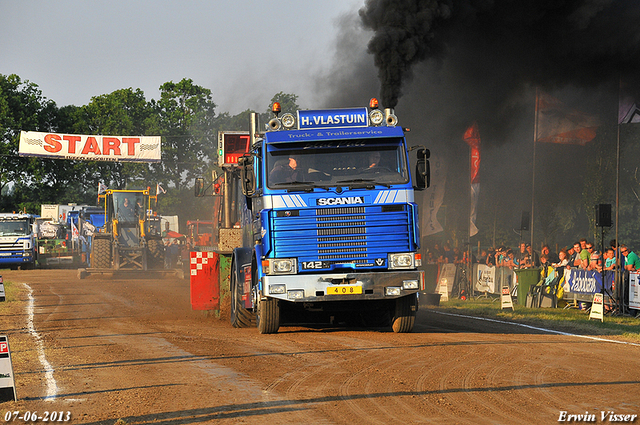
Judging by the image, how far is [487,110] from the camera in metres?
28.6

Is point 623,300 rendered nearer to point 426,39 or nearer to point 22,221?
point 426,39

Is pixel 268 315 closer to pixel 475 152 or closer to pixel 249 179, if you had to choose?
pixel 249 179

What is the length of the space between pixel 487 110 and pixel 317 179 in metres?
19.1

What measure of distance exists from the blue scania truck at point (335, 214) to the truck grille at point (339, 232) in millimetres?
15

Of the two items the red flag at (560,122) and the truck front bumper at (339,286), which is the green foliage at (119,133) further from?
the truck front bumper at (339,286)

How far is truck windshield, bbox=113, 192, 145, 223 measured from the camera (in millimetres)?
32438

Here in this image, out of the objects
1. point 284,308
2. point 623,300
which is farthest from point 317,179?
point 623,300

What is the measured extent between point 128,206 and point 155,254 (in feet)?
8.43

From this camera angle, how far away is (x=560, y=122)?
2245cm

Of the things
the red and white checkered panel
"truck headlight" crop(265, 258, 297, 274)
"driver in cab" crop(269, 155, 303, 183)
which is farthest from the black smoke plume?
"truck headlight" crop(265, 258, 297, 274)

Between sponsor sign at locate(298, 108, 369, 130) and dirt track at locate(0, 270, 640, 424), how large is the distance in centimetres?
347

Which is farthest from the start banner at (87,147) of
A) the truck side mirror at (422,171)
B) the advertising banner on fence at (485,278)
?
the truck side mirror at (422,171)

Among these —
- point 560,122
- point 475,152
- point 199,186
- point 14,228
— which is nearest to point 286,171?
point 199,186

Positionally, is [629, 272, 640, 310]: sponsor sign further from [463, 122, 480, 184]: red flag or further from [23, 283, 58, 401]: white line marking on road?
[23, 283, 58, 401]: white line marking on road
